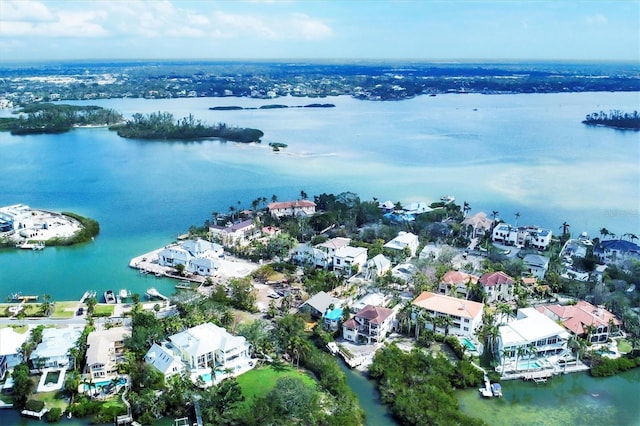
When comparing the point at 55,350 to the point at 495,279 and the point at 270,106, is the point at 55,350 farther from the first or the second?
the point at 270,106

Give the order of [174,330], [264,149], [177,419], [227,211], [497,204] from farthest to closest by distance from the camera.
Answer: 1. [264,149]
2. [497,204]
3. [227,211]
4. [174,330]
5. [177,419]

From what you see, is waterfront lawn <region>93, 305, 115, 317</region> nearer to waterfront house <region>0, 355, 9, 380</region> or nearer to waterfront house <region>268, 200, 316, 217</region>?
waterfront house <region>0, 355, 9, 380</region>

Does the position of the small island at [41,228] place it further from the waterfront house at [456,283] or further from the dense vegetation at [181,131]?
the dense vegetation at [181,131]

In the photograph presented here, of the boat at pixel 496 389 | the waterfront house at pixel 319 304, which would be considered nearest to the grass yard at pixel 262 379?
the waterfront house at pixel 319 304

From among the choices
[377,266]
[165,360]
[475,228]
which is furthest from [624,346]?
[165,360]

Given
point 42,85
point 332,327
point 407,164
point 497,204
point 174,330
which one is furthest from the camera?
point 42,85

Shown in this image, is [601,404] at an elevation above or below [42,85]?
below

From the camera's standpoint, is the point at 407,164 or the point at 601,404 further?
the point at 407,164

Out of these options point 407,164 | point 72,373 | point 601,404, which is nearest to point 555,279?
point 601,404

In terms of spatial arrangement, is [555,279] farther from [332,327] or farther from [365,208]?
[365,208]
